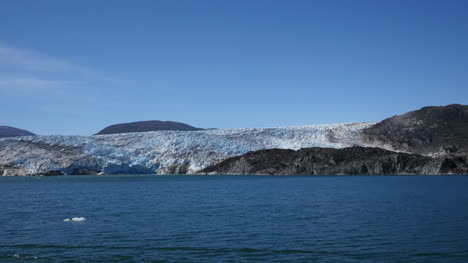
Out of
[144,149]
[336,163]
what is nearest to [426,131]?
[336,163]

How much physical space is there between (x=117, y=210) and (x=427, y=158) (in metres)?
74.8

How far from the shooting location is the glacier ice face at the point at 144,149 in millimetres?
105125

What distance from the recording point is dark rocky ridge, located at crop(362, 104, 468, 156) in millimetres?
109312

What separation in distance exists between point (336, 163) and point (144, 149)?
139ft

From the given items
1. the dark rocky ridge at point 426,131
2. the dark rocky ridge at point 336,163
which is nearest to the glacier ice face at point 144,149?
the dark rocky ridge at point 336,163

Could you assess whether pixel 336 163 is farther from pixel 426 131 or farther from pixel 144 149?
pixel 144 149

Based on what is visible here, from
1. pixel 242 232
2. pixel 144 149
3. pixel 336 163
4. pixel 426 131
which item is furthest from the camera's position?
pixel 426 131

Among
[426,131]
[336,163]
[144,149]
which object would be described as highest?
[426,131]

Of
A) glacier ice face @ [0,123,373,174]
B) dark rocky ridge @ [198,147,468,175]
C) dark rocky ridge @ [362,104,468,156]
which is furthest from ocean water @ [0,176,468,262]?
dark rocky ridge @ [362,104,468,156]

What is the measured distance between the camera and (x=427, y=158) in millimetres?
93188

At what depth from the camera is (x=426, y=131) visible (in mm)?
115625

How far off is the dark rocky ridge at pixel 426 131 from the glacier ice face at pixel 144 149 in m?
6.77

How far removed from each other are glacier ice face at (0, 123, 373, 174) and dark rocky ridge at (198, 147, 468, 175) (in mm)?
3728

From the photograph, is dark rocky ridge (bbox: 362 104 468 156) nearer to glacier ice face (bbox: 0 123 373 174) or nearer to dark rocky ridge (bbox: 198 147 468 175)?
glacier ice face (bbox: 0 123 373 174)
